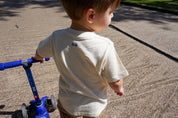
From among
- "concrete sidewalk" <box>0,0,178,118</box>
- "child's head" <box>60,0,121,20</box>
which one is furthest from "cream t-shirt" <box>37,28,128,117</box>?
"concrete sidewalk" <box>0,0,178,118</box>

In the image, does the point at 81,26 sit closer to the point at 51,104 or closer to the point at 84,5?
the point at 84,5

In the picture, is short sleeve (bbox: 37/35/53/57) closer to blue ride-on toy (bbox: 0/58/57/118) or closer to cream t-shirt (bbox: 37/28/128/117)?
cream t-shirt (bbox: 37/28/128/117)

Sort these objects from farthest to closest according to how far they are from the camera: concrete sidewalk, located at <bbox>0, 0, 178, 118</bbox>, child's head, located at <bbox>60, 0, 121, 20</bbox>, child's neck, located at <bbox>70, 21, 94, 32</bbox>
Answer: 1. concrete sidewalk, located at <bbox>0, 0, 178, 118</bbox>
2. child's neck, located at <bbox>70, 21, 94, 32</bbox>
3. child's head, located at <bbox>60, 0, 121, 20</bbox>

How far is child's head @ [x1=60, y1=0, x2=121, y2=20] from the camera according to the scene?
87 centimetres

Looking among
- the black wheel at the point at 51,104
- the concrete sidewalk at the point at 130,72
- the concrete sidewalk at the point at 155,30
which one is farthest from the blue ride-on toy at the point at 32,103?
the concrete sidewalk at the point at 155,30

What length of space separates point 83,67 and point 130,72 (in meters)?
2.11

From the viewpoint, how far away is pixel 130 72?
9.79 feet

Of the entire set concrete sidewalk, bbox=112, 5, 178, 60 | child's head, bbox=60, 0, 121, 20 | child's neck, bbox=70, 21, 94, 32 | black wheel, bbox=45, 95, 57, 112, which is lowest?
black wheel, bbox=45, 95, 57, 112

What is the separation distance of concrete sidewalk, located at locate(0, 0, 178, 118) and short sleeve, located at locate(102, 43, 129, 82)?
130 centimetres

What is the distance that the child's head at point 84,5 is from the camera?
0.87 metres

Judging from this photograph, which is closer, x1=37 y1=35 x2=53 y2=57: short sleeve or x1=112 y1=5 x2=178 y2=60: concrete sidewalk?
x1=37 y1=35 x2=53 y2=57: short sleeve

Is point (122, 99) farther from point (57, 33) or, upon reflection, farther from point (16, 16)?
point (16, 16)

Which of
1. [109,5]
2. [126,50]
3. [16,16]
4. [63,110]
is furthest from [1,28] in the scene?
[109,5]

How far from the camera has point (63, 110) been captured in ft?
4.40
